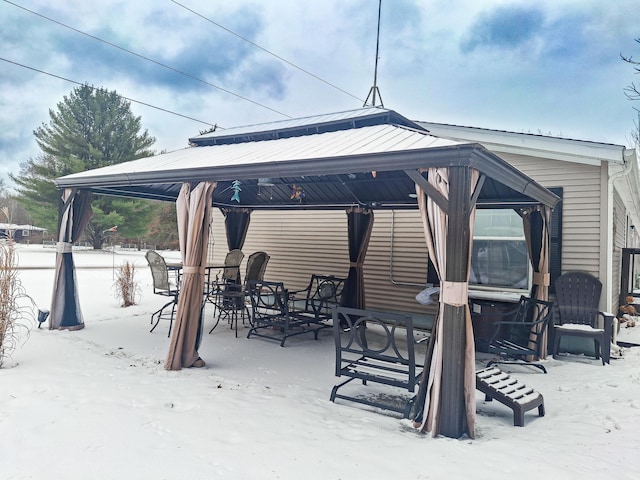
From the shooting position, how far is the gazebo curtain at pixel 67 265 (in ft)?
19.9

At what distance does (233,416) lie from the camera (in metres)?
3.23

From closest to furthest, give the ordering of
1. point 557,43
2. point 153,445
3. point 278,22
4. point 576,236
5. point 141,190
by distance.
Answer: point 153,445 → point 576,236 → point 141,190 → point 278,22 → point 557,43

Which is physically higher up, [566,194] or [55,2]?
[55,2]

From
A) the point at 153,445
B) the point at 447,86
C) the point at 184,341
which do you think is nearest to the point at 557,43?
the point at 447,86

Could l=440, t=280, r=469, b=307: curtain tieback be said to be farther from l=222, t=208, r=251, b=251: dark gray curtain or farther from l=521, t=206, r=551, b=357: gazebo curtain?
l=222, t=208, r=251, b=251: dark gray curtain

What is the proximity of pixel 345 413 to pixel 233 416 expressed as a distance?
0.90m

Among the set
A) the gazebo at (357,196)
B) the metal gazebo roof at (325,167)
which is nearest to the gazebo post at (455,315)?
the gazebo at (357,196)

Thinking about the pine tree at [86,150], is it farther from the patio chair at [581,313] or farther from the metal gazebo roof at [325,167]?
the patio chair at [581,313]

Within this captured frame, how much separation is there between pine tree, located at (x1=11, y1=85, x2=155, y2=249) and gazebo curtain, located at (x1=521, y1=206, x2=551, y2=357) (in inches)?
870

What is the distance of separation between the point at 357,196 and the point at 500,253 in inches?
96.6

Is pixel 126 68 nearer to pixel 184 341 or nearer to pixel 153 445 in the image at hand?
pixel 184 341

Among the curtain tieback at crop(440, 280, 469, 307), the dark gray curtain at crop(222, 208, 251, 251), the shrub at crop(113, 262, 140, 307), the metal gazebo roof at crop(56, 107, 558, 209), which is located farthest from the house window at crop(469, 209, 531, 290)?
the shrub at crop(113, 262, 140, 307)

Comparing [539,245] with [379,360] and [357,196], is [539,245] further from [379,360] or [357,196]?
[379,360]

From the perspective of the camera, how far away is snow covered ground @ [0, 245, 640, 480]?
2439 mm
